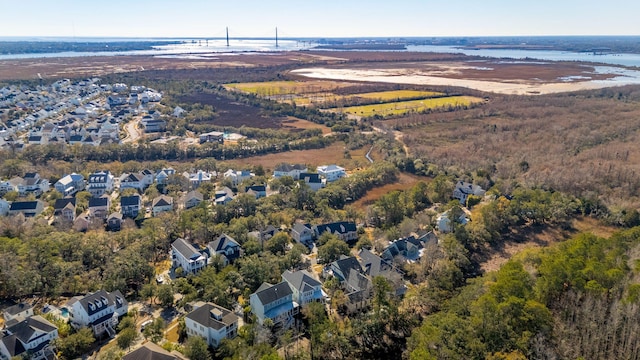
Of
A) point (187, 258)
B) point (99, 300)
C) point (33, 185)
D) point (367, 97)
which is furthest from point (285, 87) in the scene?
point (99, 300)

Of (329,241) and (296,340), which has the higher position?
(329,241)

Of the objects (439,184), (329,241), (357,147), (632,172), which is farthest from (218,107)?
(632,172)

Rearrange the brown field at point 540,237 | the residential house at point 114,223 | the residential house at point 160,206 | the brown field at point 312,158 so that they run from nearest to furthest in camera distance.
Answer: the brown field at point 540,237
the residential house at point 114,223
the residential house at point 160,206
the brown field at point 312,158

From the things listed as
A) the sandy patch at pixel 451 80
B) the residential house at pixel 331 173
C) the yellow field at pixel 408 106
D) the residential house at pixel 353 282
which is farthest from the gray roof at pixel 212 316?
the sandy patch at pixel 451 80

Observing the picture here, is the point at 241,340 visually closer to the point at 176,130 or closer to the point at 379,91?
the point at 176,130

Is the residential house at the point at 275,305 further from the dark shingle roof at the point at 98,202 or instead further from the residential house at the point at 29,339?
the dark shingle roof at the point at 98,202

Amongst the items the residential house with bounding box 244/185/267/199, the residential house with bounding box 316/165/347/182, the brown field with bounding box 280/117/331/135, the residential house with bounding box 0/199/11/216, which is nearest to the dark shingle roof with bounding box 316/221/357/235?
the residential house with bounding box 244/185/267/199
